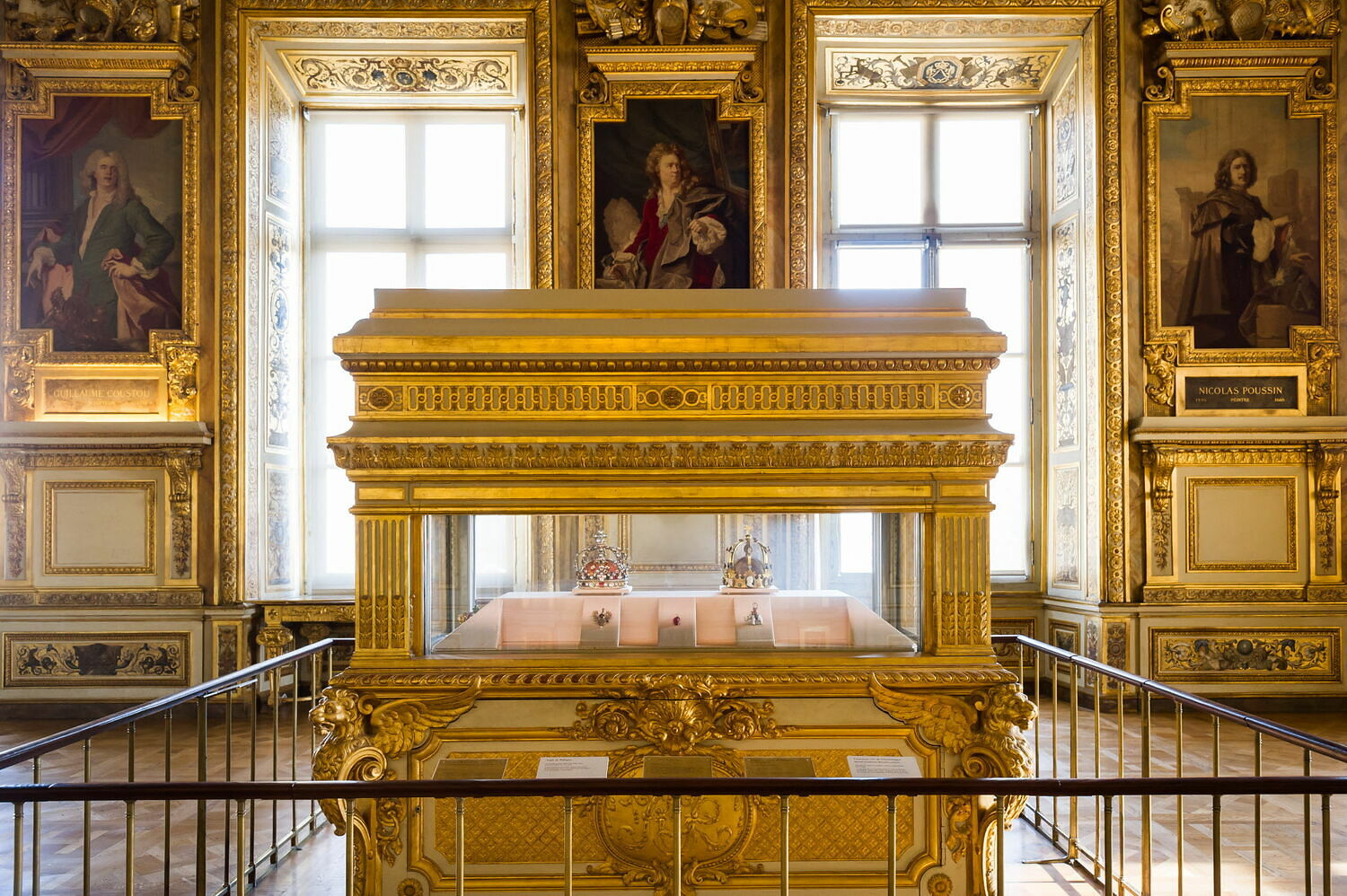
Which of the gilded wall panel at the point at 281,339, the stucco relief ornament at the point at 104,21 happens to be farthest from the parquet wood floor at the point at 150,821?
the stucco relief ornament at the point at 104,21

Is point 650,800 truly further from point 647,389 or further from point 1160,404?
point 1160,404

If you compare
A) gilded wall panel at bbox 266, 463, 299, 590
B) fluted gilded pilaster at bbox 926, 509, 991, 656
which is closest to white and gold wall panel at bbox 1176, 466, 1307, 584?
fluted gilded pilaster at bbox 926, 509, 991, 656

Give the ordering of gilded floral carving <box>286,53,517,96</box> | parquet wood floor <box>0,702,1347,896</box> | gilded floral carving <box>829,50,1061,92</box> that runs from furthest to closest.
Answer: gilded floral carving <box>829,50,1061,92</box>
gilded floral carving <box>286,53,517,96</box>
parquet wood floor <box>0,702,1347,896</box>

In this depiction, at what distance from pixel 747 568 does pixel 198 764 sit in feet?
11.8

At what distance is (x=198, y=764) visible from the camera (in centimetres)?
532

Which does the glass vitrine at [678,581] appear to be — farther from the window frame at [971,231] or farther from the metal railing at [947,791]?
the window frame at [971,231]

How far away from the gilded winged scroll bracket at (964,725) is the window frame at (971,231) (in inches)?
253

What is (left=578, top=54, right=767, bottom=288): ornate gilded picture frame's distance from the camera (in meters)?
8.60

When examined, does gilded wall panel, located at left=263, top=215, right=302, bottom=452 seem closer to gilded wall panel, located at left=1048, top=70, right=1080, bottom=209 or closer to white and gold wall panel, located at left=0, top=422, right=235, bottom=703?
white and gold wall panel, located at left=0, top=422, right=235, bottom=703

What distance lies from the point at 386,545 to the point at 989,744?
2205 millimetres

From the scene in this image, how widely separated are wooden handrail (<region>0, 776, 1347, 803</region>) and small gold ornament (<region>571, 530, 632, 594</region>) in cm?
111

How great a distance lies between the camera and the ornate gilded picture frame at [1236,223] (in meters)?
8.44

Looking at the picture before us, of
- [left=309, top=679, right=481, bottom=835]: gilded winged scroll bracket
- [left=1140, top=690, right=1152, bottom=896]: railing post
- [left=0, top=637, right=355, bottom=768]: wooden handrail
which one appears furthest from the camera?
[left=309, top=679, right=481, bottom=835]: gilded winged scroll bracket

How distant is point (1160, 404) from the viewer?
27.7 ft
